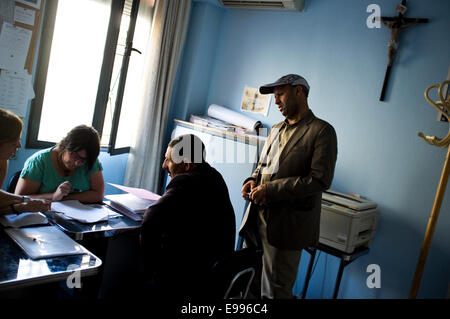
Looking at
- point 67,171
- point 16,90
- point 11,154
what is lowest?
point 67,171

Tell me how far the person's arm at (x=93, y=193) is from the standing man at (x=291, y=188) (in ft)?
2.69

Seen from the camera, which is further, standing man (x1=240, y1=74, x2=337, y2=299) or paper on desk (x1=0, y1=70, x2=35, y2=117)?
paper on desk (x1=0, y1=70, x2=35, y2=117)

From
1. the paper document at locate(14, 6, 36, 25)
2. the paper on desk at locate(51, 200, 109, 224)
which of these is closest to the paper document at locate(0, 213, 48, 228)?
the paper on desk at locate(51, 200, 109, 224)

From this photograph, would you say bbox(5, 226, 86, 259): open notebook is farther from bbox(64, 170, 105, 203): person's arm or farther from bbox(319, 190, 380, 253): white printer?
bbox(319, 190, 380, 253): white printer

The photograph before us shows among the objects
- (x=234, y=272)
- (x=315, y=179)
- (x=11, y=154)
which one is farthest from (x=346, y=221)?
(x=11, y=154)

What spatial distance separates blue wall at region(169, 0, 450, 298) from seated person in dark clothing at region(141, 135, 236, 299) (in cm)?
142

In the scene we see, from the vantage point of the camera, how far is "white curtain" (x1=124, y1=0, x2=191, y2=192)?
10.5ft

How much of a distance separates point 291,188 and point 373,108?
1.22 meters

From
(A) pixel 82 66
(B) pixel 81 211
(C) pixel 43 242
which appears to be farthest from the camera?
(A) pixel 82 66

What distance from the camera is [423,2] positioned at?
2.66 metres

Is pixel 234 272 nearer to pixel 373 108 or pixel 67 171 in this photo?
pixel 67 171

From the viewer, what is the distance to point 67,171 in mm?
2082

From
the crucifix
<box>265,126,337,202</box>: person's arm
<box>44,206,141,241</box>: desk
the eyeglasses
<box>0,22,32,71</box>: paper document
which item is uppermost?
the crucifix

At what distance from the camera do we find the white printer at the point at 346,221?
2.44 metres
